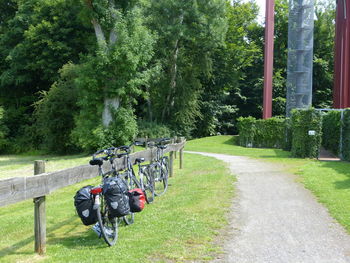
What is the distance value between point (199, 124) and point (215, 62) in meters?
6.79

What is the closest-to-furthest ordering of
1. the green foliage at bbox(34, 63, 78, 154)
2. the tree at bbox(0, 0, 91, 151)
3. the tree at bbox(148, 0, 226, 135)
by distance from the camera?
the green foliage at bbox(34, 63, 78, 154), the tree at bbox(148, 0, 226, 135), the tree at bbox(0, 0, 91, 151)

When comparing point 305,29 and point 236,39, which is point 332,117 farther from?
point 236,39

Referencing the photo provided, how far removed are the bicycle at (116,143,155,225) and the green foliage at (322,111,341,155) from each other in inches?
488

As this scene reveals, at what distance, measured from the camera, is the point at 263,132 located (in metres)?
30.8

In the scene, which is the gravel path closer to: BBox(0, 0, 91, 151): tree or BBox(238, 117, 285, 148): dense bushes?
BBox(238, 117, 285, 148): dense bushes

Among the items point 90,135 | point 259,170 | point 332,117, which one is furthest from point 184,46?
point 259,170

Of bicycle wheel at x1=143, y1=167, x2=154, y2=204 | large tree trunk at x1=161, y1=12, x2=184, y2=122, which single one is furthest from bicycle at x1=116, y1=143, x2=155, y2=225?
large tree trunk at x1=161, y1=12, x2=184, y2=122

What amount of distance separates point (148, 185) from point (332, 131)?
1363cm

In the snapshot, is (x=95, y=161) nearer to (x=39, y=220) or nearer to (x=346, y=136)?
(x=39, y=220)

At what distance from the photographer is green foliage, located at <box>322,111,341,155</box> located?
1883 centimetres

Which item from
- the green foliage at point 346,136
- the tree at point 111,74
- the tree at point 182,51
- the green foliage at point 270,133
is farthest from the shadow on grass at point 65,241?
the tree at point 182,51

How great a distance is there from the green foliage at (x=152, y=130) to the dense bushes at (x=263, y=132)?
654 cm

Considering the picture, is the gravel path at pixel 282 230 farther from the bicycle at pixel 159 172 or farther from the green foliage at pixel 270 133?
the green foliage at pixel 270 133

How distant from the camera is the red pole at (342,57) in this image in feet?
93.6
